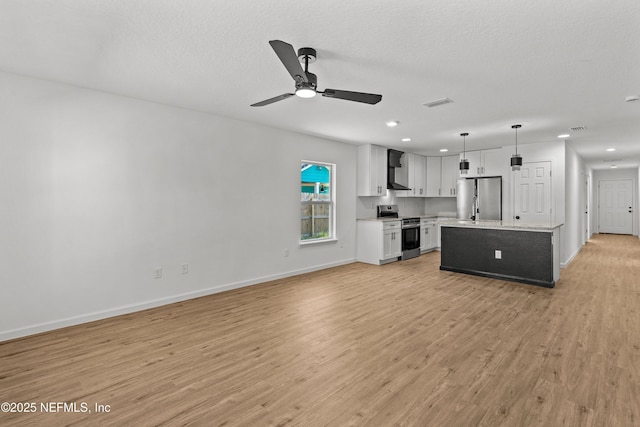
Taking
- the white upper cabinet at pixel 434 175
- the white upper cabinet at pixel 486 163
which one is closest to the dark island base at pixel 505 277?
the white upper cabinet at pixel 486 163

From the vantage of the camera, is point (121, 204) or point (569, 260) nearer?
point (121, 204)

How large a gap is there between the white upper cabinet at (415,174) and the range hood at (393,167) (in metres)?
0.35

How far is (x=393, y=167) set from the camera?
297 inches

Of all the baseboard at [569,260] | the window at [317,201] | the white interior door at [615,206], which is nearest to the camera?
the window at [317,201]

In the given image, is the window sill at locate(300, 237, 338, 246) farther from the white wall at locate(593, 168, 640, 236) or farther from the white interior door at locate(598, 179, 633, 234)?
the white interior door at locate(598, 179, 633, 234)

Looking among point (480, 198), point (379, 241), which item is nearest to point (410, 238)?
point (379, 241)

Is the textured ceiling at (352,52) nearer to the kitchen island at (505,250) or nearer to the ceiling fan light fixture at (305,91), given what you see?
the ceiling fan light fixture at (305,91)

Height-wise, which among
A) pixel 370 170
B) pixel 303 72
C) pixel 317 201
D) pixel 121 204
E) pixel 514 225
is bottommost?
pixel 514 225

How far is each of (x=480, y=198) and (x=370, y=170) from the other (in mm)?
2704

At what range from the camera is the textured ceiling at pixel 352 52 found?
6.89ft

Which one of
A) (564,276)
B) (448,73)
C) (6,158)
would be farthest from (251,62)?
(564,276)

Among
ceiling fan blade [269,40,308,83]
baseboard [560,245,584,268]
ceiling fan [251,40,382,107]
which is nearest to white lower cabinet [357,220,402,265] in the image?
baseboard [560,245,584,268]

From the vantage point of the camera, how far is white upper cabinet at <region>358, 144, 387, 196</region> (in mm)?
6941

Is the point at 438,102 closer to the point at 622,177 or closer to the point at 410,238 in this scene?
the point at 410,238
